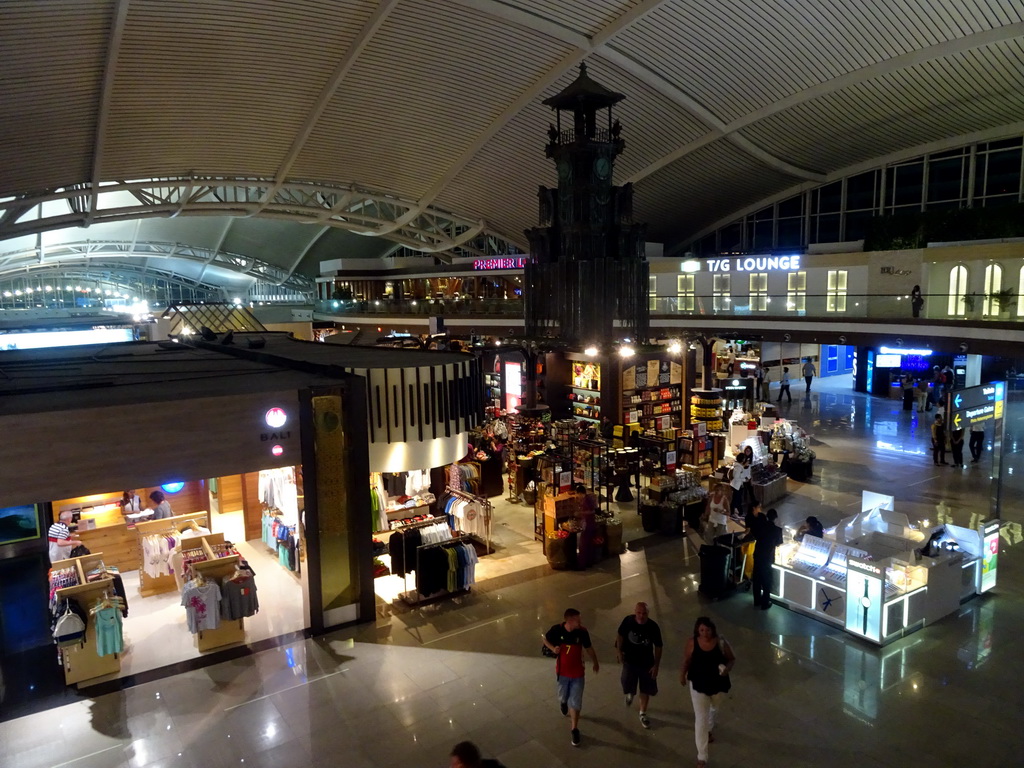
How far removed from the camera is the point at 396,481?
1228 cm

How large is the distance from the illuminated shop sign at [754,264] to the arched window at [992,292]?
7.45 m

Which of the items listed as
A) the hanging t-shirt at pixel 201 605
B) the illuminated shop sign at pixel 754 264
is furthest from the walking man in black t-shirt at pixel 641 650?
the illuminated shop sign at pixel 754 264

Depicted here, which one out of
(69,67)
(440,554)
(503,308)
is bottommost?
(440,554)

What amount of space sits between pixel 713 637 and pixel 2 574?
7533 millimetres

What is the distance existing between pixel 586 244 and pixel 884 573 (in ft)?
27.1

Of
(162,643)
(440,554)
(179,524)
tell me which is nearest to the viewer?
(162,643)

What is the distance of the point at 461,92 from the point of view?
22875 mm

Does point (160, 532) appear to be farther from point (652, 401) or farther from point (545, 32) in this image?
point (545, 32)

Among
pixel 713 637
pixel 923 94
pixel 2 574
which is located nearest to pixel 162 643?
pixel 2 574

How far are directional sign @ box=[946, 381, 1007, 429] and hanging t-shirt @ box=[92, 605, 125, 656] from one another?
14.0 metres

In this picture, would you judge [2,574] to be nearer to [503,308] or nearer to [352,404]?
[352,404]

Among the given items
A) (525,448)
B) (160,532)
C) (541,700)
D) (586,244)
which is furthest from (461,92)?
(541,700)

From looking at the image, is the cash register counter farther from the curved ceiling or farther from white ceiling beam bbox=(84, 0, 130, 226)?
white ceiling beam bbox=(84, 0, 130, 226)

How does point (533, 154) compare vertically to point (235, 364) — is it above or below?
above
